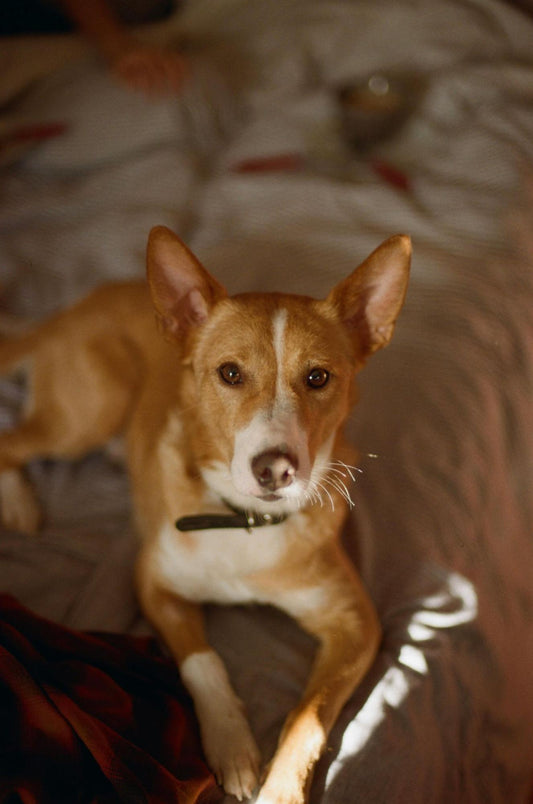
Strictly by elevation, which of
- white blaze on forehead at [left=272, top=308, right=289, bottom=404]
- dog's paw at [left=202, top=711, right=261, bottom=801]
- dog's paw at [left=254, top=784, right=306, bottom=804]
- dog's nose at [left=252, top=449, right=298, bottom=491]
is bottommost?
dog's paw at [left=202, top=711, right=261, bottom=801]

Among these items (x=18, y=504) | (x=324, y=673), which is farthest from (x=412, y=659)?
(x=18, y=504)

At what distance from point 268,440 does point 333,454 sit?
0.32 m

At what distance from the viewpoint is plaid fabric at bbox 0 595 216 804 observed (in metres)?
1.05

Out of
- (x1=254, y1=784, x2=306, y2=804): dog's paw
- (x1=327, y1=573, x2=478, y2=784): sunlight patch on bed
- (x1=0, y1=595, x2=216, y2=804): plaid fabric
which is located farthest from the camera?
(x1=327, y1=573, x2=478, y2=784): sunlight patch on bed

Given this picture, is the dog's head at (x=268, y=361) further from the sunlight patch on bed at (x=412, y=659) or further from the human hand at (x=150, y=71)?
the human hand at (x=150, y=71)

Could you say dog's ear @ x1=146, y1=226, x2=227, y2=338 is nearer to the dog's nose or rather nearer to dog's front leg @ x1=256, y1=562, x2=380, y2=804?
the dog's nose

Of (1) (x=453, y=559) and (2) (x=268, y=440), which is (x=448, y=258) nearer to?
(1) (x=453, y=559)

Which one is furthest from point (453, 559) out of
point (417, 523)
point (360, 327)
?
point (360, 327)

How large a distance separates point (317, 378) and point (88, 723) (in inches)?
31.5

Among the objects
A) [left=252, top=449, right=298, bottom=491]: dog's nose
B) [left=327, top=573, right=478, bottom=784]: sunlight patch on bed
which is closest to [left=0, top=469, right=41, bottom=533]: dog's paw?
[left=252, top=449, right=298, bottom=491]: dog's nose

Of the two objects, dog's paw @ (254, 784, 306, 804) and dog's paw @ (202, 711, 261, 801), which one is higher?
dog's paw @ (254, 784, 306, 804)

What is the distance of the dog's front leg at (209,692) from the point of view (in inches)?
49.8

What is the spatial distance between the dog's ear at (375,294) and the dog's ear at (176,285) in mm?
279

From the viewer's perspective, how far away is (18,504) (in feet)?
6.28
